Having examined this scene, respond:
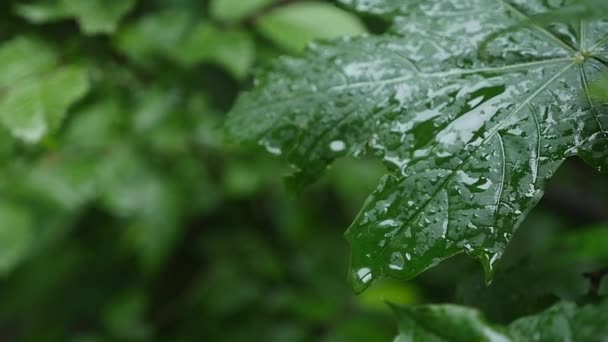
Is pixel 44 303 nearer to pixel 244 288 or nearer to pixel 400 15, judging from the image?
pixel 244 288

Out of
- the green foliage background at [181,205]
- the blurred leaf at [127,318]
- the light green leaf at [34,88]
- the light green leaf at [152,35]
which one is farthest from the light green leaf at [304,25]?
the blurred leaf at [127,318]

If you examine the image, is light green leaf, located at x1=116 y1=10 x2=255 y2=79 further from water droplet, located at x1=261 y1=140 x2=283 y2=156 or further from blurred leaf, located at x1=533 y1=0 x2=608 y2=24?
blurred leaf, located at x1=533 y1=0 x2=608 y2=24

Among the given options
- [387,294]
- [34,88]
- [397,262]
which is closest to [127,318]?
[387,294]

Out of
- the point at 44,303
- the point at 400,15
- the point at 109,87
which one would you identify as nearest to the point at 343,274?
the point at 109,87

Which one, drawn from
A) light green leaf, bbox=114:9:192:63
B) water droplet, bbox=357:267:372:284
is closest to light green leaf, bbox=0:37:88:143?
light green leaf, bbox=114:9:192:63

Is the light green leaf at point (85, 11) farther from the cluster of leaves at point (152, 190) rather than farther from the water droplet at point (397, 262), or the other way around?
the water droplet at point (397, 262)
